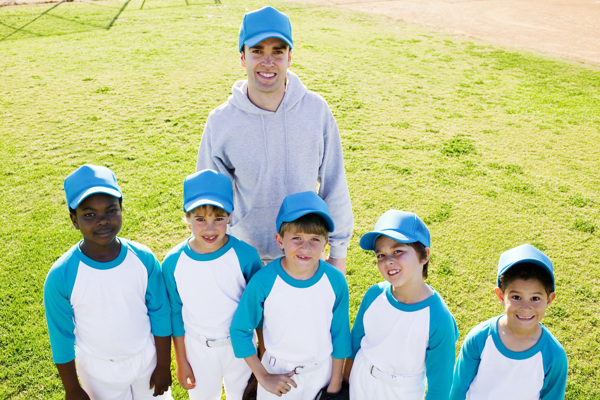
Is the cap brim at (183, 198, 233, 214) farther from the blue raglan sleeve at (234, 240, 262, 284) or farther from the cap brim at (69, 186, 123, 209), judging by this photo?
the cap brim at (69, 186, 123, 209)

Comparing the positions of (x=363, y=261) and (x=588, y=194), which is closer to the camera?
(x=363, y=261)

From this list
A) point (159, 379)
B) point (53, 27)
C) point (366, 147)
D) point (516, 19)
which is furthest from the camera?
point (516, 19)

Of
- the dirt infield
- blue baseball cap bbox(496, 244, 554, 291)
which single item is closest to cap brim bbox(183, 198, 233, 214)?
blue baseball cap bbox(496, 244, 554, 291)

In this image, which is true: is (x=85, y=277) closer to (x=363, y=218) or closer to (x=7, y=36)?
(x=363, y=218)

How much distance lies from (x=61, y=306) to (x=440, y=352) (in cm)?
184

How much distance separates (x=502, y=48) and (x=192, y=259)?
11.5m

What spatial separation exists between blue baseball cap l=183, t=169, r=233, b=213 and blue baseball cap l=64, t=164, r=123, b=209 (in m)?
0.36

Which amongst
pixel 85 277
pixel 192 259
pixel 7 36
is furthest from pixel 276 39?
pixel 7 36

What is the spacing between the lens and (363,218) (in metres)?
5.18

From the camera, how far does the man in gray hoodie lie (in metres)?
2.49

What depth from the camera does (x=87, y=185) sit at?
2.36 meters

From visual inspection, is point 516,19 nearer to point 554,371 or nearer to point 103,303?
point 554,371

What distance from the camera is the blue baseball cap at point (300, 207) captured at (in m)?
2.31

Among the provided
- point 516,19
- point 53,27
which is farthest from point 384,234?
point 516,19
